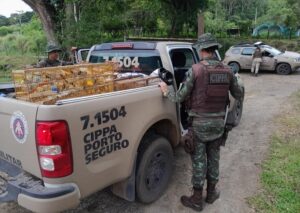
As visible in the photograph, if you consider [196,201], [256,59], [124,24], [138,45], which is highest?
[124,24]

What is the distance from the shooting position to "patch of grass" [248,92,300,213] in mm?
3812

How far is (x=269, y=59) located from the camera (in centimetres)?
1577

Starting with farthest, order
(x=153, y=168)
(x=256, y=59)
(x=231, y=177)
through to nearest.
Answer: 1. (x=256, y=59)
2. (x=231, y=177)
3. (x=153, y=168)

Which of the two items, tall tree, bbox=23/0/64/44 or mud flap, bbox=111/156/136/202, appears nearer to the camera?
mud flap, bbox=111/156/136/202

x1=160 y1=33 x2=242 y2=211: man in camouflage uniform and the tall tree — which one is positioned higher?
the tall tree

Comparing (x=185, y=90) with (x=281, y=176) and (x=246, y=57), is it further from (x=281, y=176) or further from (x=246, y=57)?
(x=246, y=57)

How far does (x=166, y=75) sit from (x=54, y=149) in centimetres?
186

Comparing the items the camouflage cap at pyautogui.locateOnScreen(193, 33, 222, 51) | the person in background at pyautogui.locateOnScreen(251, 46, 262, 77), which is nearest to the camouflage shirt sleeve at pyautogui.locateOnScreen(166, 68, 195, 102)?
the camouflage cap at pyautogui.locateOnScreen(193, 33, 222, 51)

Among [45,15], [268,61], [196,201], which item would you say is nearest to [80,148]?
[196,201]

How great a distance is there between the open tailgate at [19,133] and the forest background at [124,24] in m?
11.5

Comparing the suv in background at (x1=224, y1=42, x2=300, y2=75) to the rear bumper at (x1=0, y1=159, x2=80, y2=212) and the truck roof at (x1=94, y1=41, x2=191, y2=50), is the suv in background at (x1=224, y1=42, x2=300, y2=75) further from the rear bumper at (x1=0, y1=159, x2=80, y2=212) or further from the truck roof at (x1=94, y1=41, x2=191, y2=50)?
the rear bumper at (x1=0, y1=159, x2=80, y2=212)

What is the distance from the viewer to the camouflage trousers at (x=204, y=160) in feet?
11.9

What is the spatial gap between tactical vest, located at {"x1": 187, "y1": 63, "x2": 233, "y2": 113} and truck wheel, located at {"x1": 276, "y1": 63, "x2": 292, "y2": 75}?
1356 cm

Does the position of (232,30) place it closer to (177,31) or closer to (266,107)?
(177,31)
